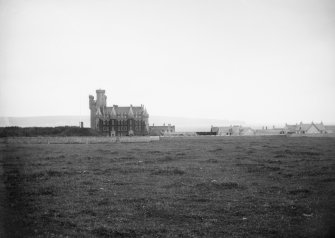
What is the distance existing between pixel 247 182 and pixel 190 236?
41.2 ft

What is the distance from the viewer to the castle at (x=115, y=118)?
424 feet

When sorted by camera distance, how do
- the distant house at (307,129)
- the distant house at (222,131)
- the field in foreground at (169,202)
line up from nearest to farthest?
1. the field in foreground at (169,202)
2. the distant house at (307,129)
3. the distant house at (222,131)

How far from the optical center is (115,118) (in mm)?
131375

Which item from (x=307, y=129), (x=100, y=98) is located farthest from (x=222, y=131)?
(x=100, y=98)

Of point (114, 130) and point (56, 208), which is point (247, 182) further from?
point (114, 130)

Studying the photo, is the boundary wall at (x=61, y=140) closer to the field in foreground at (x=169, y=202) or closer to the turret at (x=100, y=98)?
the field in foreground at (x=169, y=202)

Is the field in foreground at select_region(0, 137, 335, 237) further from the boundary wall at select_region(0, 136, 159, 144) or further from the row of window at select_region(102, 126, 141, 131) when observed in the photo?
the row of window at select_region(102, 126, 141, 131)

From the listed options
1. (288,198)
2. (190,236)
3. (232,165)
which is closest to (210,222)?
(190,236)

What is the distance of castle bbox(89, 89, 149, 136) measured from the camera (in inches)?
5089

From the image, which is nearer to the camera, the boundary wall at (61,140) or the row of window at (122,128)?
the boundary wall at (61,140)

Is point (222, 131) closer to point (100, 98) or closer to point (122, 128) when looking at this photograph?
point (122, 128)

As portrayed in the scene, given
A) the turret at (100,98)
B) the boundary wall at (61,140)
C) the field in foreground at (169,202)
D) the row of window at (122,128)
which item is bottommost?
the field in foreground at (169,202)

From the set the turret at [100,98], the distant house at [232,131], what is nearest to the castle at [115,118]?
the turret at [100,98]

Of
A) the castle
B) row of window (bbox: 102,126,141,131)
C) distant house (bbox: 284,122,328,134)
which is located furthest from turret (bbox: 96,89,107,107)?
distant house (bbox: 284,122,328,134)
